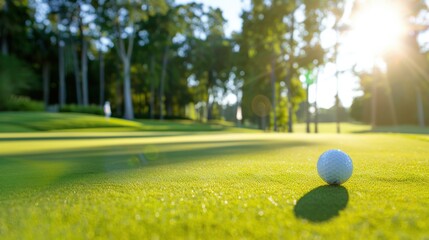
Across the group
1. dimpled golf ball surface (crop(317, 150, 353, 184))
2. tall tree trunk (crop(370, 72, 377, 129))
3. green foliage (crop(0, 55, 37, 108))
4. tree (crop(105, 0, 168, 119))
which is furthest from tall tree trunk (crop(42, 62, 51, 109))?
dimpled golf ball surface (crop(317, 150, 353, 184))

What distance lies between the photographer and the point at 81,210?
→ 116 inches

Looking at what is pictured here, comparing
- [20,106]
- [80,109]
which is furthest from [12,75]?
[80,109]

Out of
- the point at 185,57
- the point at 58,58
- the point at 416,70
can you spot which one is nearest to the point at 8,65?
the point at 58,58

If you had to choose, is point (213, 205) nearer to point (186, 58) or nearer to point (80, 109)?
point (80, 109)

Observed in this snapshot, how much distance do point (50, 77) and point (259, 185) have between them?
5520cm

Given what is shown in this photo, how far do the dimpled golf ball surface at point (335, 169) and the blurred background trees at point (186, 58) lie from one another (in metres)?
27.8

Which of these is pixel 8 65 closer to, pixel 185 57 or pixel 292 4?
pixel 185 57

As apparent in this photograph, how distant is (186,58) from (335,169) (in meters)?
52.9

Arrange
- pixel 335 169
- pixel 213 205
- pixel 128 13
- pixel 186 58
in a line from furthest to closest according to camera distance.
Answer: pixel 186 58, pixel 128 13, pixel 335 169, pixel 213 205

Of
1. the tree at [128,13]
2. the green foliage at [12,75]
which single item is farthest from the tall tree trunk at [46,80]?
the tree at [128,13]

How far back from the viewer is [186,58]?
5541 centimetres

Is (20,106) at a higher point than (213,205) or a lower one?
higher

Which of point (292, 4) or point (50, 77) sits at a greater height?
point (292, 4)

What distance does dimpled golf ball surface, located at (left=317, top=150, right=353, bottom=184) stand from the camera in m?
3.99
